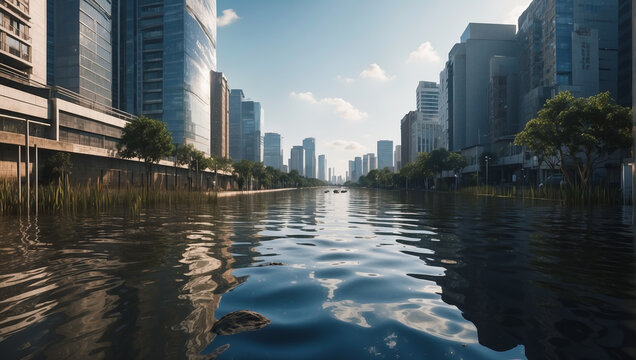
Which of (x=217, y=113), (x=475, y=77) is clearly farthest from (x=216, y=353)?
A: (x=217, y=113)

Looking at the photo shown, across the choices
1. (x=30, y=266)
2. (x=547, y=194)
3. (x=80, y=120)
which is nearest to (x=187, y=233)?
(x=30, y=266)

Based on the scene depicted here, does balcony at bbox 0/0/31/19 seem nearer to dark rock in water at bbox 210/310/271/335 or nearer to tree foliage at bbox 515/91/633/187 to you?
dark rock in water at bbox 210/310/271/335

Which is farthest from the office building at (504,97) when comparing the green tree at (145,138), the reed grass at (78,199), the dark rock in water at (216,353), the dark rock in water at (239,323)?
the dark rock in water at (216,353)

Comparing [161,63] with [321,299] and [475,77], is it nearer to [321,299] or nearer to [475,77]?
[475,77]

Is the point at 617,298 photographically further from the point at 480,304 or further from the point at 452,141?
the point at 452,141

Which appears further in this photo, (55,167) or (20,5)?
(20,5)

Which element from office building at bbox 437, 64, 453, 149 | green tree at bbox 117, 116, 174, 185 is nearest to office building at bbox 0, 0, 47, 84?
green tree at bbox 117, 116, 174, 185
